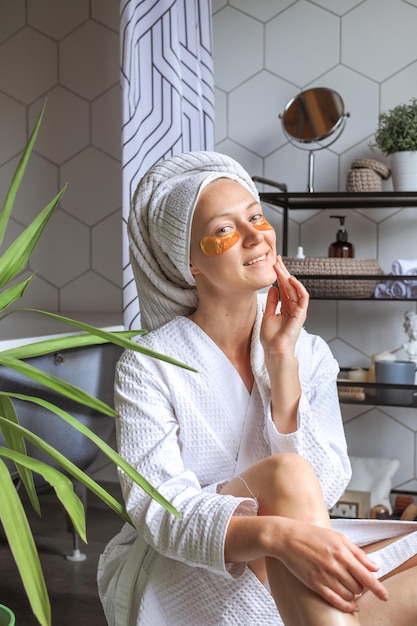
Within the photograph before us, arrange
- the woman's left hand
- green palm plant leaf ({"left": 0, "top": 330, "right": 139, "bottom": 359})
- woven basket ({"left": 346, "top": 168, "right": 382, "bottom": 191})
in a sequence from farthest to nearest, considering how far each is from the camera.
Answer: woven basket ({"left": 346, "top": 168, "right": 382, "bottom": 191})
the woman's left hand
green palm plant leaf ({"left": 0, "top": 330, "right": 139, "bottom": 359})

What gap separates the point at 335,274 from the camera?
8.17 feet

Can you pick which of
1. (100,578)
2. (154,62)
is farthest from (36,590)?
(154,62)

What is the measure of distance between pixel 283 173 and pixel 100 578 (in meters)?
1.79

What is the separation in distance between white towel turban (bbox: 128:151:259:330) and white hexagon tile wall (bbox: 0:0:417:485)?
1.31 m

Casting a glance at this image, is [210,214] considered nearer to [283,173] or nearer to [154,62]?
[154,62]

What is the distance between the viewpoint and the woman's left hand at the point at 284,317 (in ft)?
4.82

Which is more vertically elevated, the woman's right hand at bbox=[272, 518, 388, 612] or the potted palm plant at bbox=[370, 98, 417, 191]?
the potted palm plant at bbox=[370, 98, 417, 191]

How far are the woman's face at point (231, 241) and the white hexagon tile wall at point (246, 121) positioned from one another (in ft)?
4.55

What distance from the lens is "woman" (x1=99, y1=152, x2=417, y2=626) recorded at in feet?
4.20

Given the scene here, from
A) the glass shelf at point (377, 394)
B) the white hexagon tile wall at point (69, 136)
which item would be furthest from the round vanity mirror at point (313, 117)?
the white hexagon tile wall at point (69, 136)

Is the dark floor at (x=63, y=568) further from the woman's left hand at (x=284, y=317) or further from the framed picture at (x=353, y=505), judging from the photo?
the woman's left hand at (x=284, y=317)

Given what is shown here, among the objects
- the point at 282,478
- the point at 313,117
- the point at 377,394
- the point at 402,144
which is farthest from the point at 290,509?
the point at 313,117

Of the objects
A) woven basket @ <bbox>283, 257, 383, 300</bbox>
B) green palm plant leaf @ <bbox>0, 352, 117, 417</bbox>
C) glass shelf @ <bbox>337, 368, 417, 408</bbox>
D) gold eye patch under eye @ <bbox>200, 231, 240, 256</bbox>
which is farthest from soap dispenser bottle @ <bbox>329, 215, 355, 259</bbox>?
green palm plant leaf @ <bbox>0, 352, 117, 417</bbox>

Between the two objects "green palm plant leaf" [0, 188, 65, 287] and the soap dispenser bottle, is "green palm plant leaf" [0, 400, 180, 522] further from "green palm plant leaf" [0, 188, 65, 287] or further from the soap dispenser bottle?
the soap dispenser bottle
